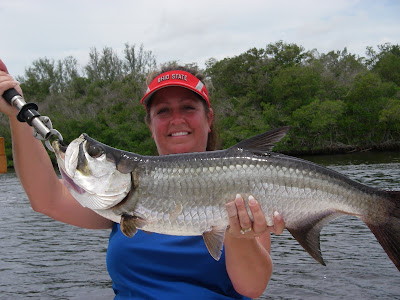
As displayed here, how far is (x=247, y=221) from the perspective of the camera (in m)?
2.74

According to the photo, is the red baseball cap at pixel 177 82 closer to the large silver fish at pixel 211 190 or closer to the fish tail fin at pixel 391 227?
the large silver fish at pixel 211 190

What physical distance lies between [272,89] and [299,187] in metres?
53.9

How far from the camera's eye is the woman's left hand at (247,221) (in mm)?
2705

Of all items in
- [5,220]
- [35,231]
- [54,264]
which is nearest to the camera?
[54,264]

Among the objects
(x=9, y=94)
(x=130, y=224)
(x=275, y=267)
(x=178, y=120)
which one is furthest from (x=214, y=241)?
(x=275, y=267)

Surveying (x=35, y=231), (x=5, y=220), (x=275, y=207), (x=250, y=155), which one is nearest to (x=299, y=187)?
(x=275, y=207)

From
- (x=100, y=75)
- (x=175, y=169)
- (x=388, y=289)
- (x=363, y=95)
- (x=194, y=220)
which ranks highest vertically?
(x=100, y=75)

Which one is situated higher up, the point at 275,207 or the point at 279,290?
the point at 275,207

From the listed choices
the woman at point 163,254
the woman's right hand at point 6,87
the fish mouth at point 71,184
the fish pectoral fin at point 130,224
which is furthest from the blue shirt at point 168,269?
the woman's right hand at point 6,87

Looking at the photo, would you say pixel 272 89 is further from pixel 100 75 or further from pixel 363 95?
pixel 100 75

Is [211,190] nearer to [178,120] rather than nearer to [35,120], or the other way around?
[178,120]

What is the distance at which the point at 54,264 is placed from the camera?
12.4m

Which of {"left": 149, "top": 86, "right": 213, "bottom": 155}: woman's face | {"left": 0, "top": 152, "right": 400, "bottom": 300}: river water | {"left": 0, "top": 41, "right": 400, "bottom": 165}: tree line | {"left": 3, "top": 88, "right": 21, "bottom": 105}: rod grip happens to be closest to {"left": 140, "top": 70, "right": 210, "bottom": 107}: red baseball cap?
{"left": 149, "top": 86, "right": 213, "bottom": 155}: woman's face

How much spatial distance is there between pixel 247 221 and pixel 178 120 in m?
1.25
